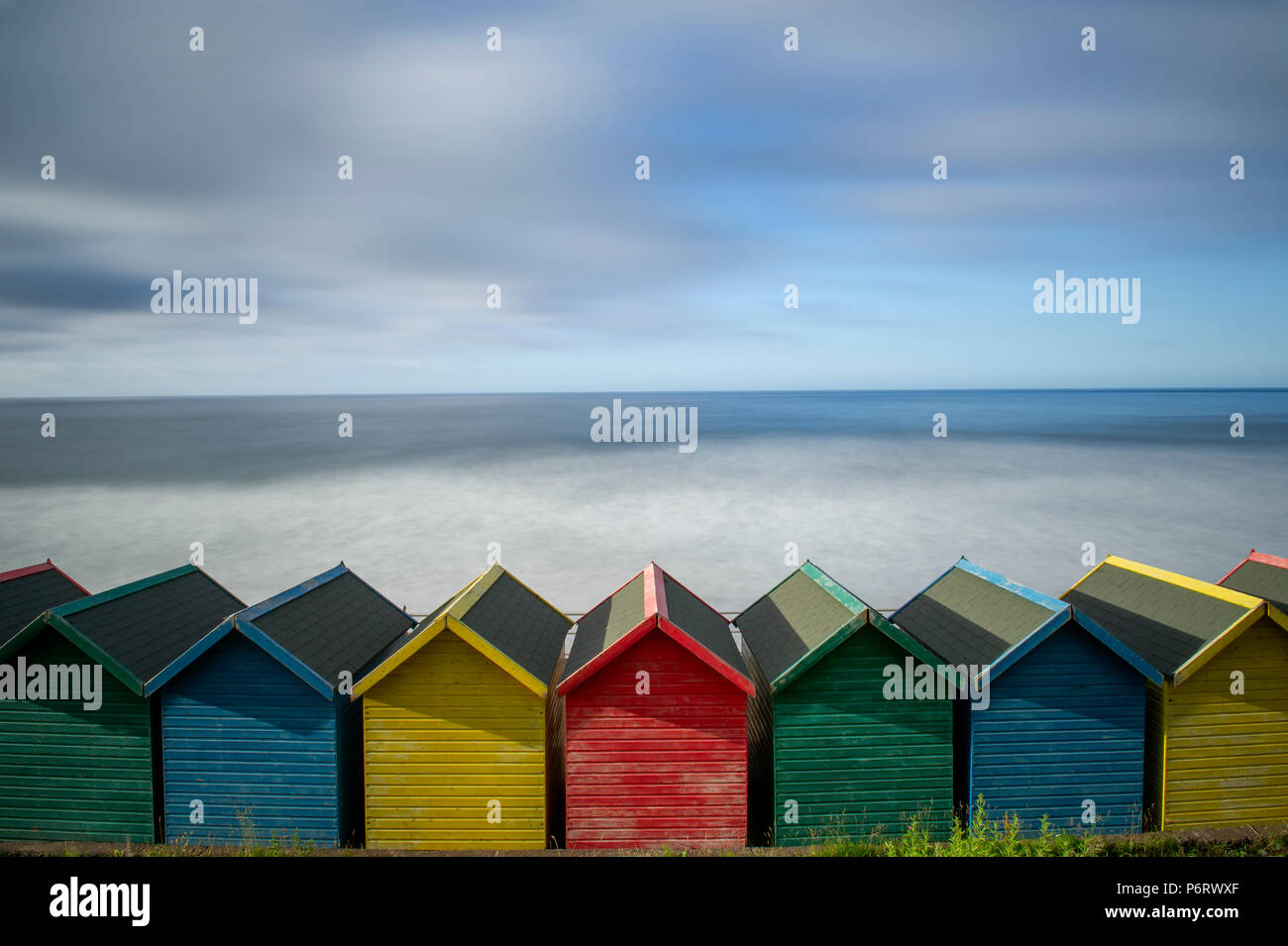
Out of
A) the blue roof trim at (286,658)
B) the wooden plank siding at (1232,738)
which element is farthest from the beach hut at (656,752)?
the wooden plank siding at (1232,738)

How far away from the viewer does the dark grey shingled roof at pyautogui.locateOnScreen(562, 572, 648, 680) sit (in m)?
9.93

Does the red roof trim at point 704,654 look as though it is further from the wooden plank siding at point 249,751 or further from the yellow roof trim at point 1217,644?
the yellow roof trim at point 1217,644

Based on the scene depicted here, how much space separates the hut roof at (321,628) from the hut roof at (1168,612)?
31.3 ft

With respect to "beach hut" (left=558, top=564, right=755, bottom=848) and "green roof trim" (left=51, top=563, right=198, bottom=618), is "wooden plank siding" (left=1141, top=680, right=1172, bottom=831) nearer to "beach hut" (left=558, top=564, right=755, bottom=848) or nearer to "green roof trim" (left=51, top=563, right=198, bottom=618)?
"beach hut" (left=558, top=564, right=755, bottom=848)

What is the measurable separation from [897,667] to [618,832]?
13.5 ft

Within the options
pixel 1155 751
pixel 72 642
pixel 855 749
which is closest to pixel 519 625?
pixel 855 749

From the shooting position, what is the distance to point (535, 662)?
397 inches

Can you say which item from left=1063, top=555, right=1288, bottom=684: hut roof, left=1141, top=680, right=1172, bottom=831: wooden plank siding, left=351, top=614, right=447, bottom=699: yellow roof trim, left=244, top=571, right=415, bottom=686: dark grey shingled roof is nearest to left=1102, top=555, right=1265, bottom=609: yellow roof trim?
left=1063, top=555, right=1288, bottom=684: hut roof

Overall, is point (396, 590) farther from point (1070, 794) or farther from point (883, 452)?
point (883, 452)

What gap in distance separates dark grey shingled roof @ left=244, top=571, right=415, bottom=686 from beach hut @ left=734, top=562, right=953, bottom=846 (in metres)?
5.61

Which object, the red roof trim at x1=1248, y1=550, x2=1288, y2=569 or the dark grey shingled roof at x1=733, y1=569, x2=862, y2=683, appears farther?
the red roof trim at x1=1248, y1=550, x2=1288, y2=569

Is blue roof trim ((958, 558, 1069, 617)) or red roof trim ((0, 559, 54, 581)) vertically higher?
red roof trim ((0, 559, 54, 581))

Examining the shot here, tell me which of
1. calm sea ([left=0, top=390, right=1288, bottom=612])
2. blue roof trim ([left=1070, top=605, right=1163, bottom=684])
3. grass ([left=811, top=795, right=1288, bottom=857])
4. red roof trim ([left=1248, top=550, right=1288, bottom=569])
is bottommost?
grass ([left=811, top=795, right=1288, bottom=857])

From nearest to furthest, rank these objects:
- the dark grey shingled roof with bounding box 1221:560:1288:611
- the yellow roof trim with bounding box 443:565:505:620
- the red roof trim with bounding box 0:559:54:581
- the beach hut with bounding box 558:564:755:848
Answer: the beach hut with bounding box 558:564:755:848, the yellow roof trim with bounding box 443:565:505:620, the dark grey shingled roof with bounding box 1221:560:1288:611, the red roof trim with bounding box 0:559:54:581
